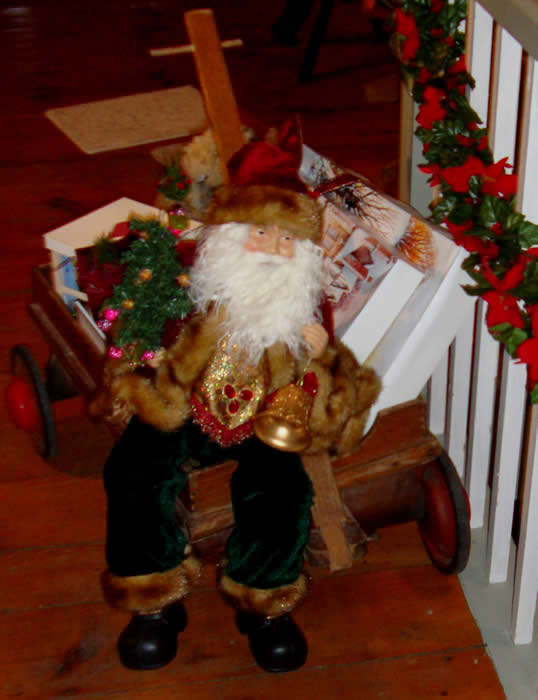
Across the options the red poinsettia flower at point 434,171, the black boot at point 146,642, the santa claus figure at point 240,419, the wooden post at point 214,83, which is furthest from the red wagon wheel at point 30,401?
the red poinsettia flower at point 434,171

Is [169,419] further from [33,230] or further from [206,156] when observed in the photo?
[33,230]

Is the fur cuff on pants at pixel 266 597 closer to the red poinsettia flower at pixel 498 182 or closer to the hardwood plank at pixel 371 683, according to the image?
the hardwood plank at pixel 371 683

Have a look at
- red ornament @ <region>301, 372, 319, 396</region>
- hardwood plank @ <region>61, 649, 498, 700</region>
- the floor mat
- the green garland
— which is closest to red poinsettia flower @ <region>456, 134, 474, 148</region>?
the green garland

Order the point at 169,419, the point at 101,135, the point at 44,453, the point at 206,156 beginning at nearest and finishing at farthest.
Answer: the point at 169,419, the point at 206,156, the point at 44,453, the point at 101,135

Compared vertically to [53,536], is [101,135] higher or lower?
higher

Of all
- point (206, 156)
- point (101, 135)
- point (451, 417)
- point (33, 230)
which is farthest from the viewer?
point (101, 135)

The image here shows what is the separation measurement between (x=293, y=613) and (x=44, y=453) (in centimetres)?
56

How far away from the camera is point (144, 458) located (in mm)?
1322

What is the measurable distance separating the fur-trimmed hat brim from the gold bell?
202 mm

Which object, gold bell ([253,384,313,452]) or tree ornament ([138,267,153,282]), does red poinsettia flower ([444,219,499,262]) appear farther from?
tree ornament ([138,267,153,282])

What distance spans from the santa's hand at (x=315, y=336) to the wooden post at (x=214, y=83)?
0.24m

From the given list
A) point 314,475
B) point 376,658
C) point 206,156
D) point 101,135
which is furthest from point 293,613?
point 101,135

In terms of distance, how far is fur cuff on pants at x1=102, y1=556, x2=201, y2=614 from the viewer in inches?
52.2

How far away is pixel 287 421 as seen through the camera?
1.17m
